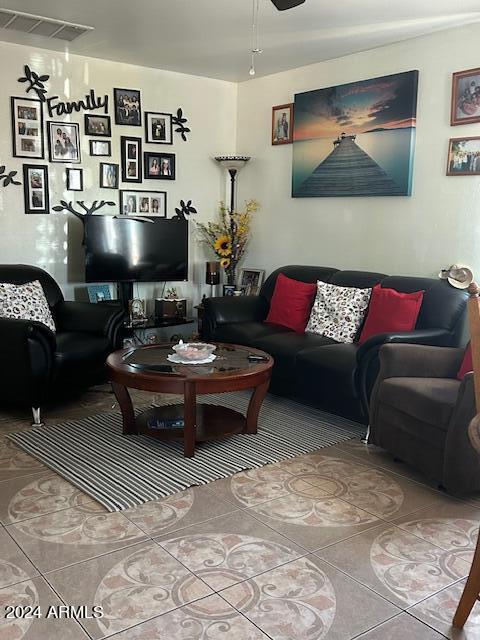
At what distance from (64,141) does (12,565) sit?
3.63 metres

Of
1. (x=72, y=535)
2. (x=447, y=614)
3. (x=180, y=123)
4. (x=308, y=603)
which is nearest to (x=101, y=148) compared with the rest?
(x=180, y=123)

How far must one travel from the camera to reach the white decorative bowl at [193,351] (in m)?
3.59


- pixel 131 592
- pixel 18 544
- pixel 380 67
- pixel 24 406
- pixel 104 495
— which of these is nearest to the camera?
pixel 131 592

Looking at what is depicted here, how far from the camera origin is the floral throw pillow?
430 cm

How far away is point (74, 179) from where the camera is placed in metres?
5.07

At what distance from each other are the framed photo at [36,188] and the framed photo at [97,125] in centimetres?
51

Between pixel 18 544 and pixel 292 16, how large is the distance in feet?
11.2

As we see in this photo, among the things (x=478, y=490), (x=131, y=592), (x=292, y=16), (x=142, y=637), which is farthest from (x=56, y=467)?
(x=292, y=16)

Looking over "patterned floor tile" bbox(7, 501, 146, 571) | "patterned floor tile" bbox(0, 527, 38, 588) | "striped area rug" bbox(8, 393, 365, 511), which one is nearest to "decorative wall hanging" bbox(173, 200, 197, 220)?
"striped area rug" bbox(8, 393, 365, 511)

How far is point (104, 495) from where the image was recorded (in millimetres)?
2877

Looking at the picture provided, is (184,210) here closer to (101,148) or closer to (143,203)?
(143,203)

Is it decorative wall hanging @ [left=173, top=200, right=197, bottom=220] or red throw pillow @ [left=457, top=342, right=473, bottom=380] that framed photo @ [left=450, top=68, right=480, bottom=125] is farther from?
decorative wall hanging @ [left=173, top=200, right=197, bottom=220]

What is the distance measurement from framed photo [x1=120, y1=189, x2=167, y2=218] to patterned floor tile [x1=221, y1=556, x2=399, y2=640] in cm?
380

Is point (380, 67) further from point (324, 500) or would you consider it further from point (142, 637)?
point (142, 637)
